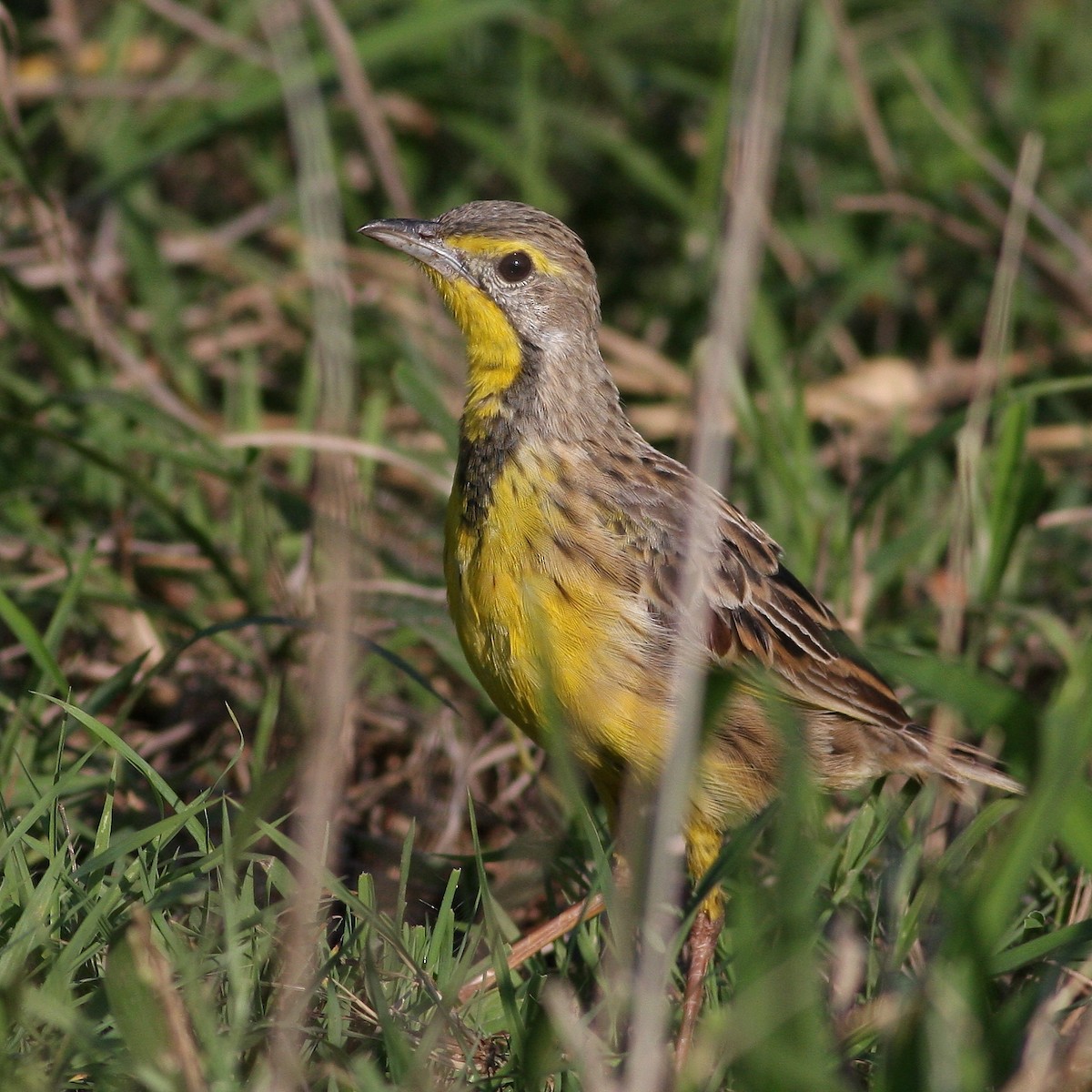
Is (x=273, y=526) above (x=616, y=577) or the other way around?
the other way around

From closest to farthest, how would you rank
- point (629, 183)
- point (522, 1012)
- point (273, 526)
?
point (522, 1012) → point (273, 526) → point (629, 183)

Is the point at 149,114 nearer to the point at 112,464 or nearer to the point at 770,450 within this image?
the point at 112,464

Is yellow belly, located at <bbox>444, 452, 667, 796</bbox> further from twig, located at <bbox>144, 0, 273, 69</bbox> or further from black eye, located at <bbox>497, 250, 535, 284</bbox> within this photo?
twig, located at <bbox>144, 0, 273, 69</bbox>

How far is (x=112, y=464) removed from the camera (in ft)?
16.6

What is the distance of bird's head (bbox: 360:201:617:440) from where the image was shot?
4.70m

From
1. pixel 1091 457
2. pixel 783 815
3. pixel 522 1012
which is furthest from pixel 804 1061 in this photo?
pixel 1091 457

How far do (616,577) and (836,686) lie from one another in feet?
2.75

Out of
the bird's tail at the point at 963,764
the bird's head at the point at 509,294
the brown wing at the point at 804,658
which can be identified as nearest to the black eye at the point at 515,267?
the bird's head at the point at 509,294

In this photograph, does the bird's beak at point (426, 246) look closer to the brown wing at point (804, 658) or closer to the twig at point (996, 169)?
the brown wing at point (804, 658)

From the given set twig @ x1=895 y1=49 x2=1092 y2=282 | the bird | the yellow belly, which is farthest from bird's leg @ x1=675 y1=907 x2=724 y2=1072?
twig @ x1=895 y1=49 x2=1092 y2=282

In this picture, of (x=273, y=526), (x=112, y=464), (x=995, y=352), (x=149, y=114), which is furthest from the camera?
(x=149, y=114)

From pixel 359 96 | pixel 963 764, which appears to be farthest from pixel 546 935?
pixel 359 96

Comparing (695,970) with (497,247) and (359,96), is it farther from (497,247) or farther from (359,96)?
(359,96)

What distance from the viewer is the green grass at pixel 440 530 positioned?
3.10 meters
